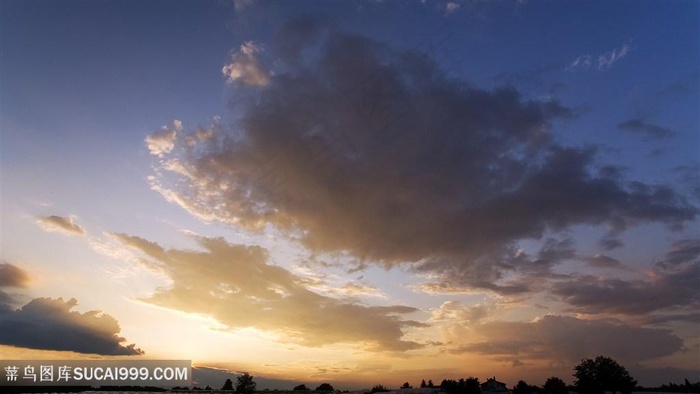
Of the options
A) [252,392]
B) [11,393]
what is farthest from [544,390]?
[11,393]

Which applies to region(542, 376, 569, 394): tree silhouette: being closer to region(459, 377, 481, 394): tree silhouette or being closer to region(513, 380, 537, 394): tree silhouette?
region(513, 380, 537, 394): tree silhouette

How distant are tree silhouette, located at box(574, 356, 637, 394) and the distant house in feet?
95.5

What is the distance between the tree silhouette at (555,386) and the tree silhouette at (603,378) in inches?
241

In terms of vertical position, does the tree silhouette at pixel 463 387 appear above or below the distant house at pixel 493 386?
above

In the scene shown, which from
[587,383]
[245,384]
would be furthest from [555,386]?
[245,384]

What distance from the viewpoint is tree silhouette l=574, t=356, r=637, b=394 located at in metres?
120

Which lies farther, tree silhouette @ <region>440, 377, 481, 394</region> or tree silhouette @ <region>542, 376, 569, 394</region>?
tree silhouette @ <region>542, 376, 569, 394</region>

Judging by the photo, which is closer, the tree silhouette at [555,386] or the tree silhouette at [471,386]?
the tree silhouette at [471,386]

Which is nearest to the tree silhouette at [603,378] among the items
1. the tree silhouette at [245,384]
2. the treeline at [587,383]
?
the treeline at [587,383]

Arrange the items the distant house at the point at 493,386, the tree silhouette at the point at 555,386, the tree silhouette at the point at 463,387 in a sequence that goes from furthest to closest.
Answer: the distant house at the point at 493,386 < the tree silhouette at the point at 555,386 < the tree silhouette at the point at 463,387

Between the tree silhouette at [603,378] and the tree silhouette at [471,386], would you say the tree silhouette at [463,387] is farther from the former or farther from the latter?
the tree silhouette at [603,378]

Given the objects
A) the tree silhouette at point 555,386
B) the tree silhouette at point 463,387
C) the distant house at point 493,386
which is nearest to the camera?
the tree silhouette at point 463,387

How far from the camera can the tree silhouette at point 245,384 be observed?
123262mm

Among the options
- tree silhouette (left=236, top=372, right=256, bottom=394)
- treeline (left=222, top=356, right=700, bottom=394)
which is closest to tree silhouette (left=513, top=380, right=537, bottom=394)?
treeline (left=222, top=356, right=700, bottom=394)
